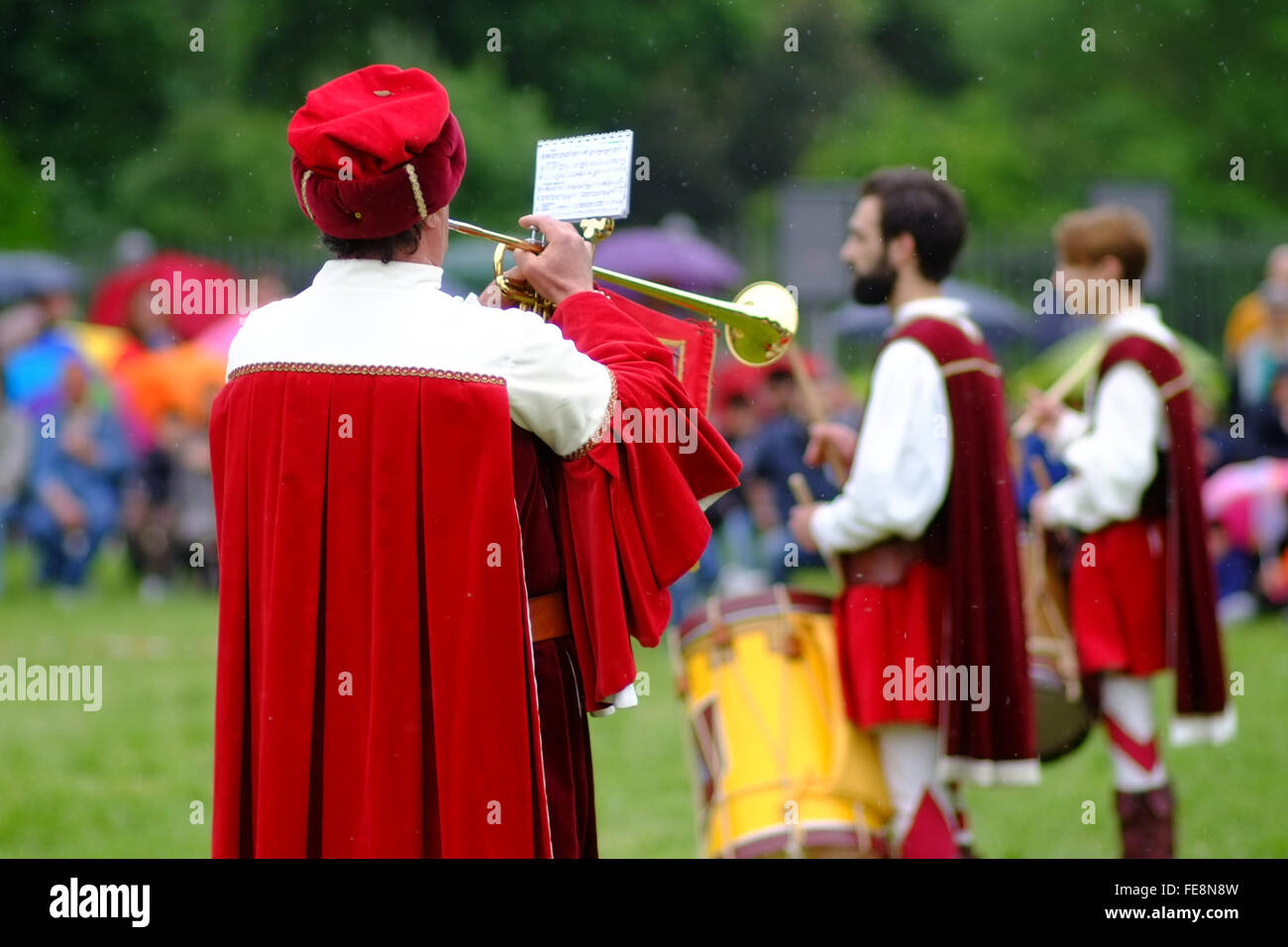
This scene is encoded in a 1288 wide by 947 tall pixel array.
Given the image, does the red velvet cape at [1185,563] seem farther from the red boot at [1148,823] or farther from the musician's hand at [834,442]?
the musician's hand at [834,442]

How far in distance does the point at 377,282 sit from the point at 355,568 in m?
0.51

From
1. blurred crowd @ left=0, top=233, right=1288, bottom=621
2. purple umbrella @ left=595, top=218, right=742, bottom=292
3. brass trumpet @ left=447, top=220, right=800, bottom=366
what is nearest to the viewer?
brass trumpet @ left=447, top=220, right=800, bottom=366

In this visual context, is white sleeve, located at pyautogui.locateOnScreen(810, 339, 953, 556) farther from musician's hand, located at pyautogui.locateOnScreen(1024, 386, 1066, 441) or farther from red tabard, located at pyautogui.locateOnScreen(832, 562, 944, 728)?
musician's hand, located at pyautogui.locateOnScreen(1024, 386, 1066, 441)

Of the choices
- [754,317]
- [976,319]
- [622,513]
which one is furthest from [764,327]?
[976,319]

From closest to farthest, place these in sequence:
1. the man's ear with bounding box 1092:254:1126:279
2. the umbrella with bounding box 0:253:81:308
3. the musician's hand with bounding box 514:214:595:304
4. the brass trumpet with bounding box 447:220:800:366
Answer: the musician's hand with bounding box 514:214:595:304 < the brass trumpet with bounding box 447:220:800:366 < the man's ear with bounding box 1092:254:1126:279 < the umbrella with bounding box 0:253:81:308

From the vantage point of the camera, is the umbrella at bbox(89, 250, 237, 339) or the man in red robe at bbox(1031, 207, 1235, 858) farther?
the umbrella at bbox(89, 250, 237, 339)

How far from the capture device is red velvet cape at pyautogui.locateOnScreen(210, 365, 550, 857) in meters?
2.99

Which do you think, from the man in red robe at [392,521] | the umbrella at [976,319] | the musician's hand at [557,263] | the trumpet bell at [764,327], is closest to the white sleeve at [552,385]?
the man in red robe at [392,521]

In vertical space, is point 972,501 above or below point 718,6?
below

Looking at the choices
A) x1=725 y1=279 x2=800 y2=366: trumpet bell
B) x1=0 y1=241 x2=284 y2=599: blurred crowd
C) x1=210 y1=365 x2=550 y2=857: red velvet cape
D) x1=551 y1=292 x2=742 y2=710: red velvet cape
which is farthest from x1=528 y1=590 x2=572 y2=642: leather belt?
x1=0 y1=241 x2=284 y2=599: blurred crowd

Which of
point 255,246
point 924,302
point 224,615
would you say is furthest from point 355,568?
point 255,246

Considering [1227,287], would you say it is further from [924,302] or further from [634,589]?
[634,589]

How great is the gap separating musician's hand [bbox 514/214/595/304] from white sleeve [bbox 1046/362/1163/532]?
250 centimetres

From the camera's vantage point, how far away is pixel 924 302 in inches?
193
